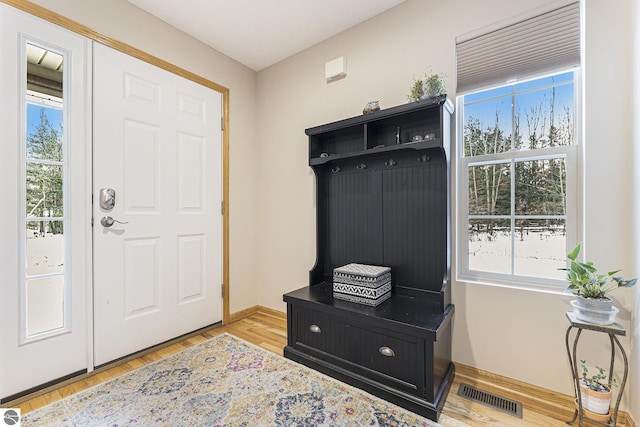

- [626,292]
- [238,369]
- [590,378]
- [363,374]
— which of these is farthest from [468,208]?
[238,369]

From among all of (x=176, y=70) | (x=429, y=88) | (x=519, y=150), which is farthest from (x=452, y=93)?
(x=176, y=70)

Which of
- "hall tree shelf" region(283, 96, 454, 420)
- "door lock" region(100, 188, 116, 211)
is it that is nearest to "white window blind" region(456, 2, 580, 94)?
"hall tree shelf" region(283, 96, 454, 420)

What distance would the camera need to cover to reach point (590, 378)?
60.6 inches

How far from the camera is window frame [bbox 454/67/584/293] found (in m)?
1.62

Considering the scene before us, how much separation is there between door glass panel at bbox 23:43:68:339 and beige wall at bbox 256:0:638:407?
1.60 m

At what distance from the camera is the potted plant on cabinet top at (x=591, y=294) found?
133 cm

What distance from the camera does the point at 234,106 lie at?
2887 mm

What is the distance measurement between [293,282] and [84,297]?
1.56 metres

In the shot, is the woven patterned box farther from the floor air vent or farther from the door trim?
the door trim

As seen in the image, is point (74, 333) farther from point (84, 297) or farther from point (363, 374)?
point (363, 374)

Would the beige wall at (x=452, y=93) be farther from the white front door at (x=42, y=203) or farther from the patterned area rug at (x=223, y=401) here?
the white front door at (x=42, y=203)

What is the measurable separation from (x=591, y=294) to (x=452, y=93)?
1.35m

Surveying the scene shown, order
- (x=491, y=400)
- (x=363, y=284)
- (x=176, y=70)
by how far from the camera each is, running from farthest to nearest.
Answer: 1. (x=176, y=70)
2. (x=363, y=284)
3. (x=491, y=400)

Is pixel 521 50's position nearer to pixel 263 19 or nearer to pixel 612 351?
pixel 612 351
